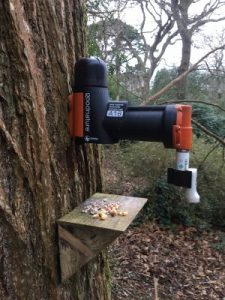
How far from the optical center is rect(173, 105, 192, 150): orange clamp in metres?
1.13

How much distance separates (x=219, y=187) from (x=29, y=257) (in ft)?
14.1

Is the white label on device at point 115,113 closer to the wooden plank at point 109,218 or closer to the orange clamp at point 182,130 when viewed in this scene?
the orange clamp at point 182,130

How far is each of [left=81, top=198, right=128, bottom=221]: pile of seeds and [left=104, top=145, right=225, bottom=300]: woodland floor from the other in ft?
6.08

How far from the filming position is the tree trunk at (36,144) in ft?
3.36

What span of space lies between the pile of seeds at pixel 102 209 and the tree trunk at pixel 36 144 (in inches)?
2.0

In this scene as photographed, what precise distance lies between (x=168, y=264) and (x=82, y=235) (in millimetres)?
2774

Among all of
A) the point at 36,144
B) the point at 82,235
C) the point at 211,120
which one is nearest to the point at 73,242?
the point at 82,235

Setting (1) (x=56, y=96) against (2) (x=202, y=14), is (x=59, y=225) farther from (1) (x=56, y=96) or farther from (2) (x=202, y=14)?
(2) (x=202, y=14)

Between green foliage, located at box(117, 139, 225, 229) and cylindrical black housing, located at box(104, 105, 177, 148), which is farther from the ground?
cylindrical black housing, located at box(104, 105, 177, 148)

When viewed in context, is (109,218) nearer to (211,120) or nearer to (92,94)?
(92,94)

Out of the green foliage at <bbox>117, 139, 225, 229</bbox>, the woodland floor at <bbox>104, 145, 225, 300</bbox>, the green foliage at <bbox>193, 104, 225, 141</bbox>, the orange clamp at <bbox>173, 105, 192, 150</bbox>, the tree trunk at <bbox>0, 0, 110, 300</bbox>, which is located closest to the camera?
the tree trunk at <bbox>0, 0, 110, 300</bbox>

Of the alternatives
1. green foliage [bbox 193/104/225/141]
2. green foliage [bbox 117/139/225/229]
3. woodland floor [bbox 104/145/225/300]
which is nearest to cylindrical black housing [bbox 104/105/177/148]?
woodland floor [bbox 104/145/225/300]

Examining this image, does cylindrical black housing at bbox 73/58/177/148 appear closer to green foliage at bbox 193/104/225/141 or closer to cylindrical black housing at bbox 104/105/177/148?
cylindrical black housing at bbox 104/105/177/148

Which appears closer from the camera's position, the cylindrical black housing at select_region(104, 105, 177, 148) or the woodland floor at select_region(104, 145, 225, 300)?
the cylindrical black housing at select_region(104, 105, 177, 148)
